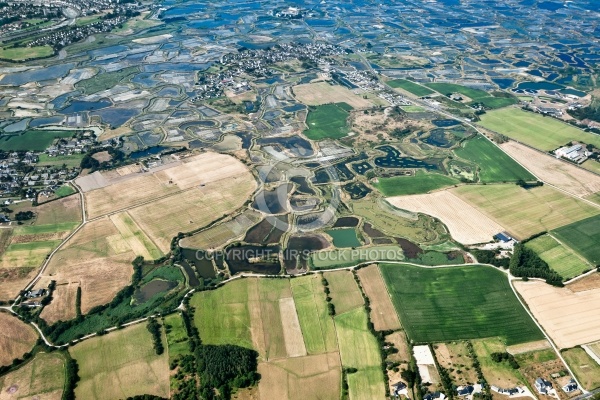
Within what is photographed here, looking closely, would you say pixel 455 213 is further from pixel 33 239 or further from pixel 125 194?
pixel 33 239

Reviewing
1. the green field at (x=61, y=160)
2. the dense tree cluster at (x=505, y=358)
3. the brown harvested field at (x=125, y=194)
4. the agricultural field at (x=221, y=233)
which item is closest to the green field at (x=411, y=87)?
the agricultural field at (x=221, y=233)

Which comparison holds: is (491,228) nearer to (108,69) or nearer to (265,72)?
(265,72)

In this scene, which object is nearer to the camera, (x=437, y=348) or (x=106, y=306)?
(x=437, y=348)

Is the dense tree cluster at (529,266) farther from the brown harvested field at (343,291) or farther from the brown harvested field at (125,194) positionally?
the brown harvested field at (125,194)

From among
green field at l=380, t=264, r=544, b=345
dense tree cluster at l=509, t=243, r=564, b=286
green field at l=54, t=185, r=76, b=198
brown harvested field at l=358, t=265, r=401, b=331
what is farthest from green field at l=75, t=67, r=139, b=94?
dense tree cluster at l=509, t=243, r=564, b=286

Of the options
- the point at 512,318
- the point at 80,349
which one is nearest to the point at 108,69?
the point at 80,349

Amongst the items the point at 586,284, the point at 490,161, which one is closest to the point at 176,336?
the point at 586,284

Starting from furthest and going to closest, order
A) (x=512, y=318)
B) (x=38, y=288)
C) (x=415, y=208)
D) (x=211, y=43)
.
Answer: (x=211, y=43)
(x=415, y=208)
(x=38, y=288)
(x=512, y=318)
